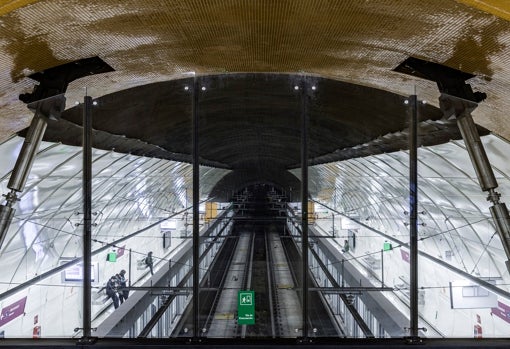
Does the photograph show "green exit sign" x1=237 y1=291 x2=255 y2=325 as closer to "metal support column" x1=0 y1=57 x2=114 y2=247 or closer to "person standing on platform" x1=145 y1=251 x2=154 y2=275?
"person standing on platform" x1=145 y1=251 x2=154 y2=275

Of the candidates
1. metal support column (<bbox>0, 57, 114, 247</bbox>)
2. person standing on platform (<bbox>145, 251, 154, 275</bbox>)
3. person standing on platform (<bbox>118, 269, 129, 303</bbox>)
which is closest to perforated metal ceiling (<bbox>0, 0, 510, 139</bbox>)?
metal support column (<bbox>0, 57, 114, 247</bbox>)

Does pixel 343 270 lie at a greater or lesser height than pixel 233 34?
lesser

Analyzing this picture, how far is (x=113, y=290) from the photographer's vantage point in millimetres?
7242

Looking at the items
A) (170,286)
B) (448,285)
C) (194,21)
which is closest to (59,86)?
(194,21)

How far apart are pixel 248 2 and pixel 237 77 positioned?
3.05 metres

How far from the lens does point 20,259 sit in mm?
10547

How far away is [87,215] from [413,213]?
13.9 ft

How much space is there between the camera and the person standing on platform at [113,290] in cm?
695

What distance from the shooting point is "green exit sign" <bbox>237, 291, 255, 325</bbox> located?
6750mm

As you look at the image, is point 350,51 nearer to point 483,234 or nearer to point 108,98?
point 108,98

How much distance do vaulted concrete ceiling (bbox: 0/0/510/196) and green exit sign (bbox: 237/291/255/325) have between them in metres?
2.20

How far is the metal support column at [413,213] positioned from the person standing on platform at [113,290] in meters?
4.16

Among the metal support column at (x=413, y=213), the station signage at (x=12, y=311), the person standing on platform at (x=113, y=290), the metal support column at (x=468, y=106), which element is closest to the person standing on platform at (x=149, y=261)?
the person standing on platform at (x=113, y=290)

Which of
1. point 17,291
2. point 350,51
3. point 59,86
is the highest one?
point 350,51
